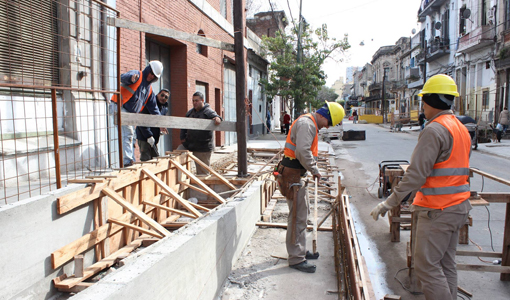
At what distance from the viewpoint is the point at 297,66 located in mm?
23297

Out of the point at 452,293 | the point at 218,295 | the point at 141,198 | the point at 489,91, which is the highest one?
the point at 489,91

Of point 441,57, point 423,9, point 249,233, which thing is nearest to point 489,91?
point 441,57

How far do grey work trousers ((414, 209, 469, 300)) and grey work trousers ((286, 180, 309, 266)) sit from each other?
4.80ft

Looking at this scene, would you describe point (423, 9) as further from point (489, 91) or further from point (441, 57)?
point (489, 91)

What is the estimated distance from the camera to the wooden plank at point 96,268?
3.75 metres

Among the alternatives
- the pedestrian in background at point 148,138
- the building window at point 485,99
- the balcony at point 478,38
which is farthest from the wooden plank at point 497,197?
the building window at point 485,99

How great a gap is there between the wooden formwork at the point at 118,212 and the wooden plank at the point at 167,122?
584mm

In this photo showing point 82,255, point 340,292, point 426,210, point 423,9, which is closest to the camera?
point 426,210

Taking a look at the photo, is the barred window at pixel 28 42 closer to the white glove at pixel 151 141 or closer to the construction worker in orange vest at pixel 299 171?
the white glove at pixel 151 141

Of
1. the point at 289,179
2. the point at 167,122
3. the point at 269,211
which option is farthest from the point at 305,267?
the point at 167,122

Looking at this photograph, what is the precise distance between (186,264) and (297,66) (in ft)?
70.1

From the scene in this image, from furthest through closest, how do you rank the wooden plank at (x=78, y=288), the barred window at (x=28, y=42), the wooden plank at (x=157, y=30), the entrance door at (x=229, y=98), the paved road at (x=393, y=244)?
1. the entrance door at (x=229, y=98)
2. the barred window at (x=28, y=42)
3. the wooden plank at (x=157, y=30)
4. the paved road at (x=393, y=244)
5. the wooden plank at (x=78, y=288)

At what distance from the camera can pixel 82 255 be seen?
4.04 m

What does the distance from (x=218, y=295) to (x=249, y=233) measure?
62.5 inches
